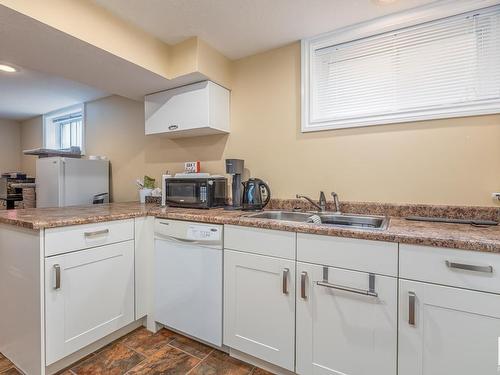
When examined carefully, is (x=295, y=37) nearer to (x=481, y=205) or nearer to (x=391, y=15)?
(x=391, y=15)

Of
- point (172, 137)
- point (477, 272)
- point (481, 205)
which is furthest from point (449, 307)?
point (172, 137)

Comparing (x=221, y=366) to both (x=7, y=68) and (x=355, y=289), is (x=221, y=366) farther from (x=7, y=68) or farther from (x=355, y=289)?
(x=7, y=68)

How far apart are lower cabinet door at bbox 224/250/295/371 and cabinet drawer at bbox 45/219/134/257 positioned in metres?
0.72

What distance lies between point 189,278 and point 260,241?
58cm

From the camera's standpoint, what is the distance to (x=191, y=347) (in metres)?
1.65

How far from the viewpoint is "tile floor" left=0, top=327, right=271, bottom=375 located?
4.70 ft

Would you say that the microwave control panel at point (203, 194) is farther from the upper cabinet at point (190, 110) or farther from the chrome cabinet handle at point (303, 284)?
the chrome cabinet handle at point (303, 284)

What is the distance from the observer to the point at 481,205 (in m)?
1.44

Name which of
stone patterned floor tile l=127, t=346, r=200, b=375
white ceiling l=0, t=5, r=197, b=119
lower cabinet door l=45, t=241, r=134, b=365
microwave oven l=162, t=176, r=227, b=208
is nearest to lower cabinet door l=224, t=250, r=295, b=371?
stone patterned floor tile l=127, t=346, r=200, b=375

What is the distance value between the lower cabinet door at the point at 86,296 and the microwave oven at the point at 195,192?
1.72 ft

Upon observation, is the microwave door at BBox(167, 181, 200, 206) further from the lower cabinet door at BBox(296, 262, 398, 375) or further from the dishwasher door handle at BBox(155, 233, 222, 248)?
the lower cabinet door at BBox(296, 262, 398, 375)

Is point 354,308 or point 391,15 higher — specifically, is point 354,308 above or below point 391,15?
below

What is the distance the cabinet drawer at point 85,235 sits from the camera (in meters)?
1.33

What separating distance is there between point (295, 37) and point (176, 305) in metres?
2.08
